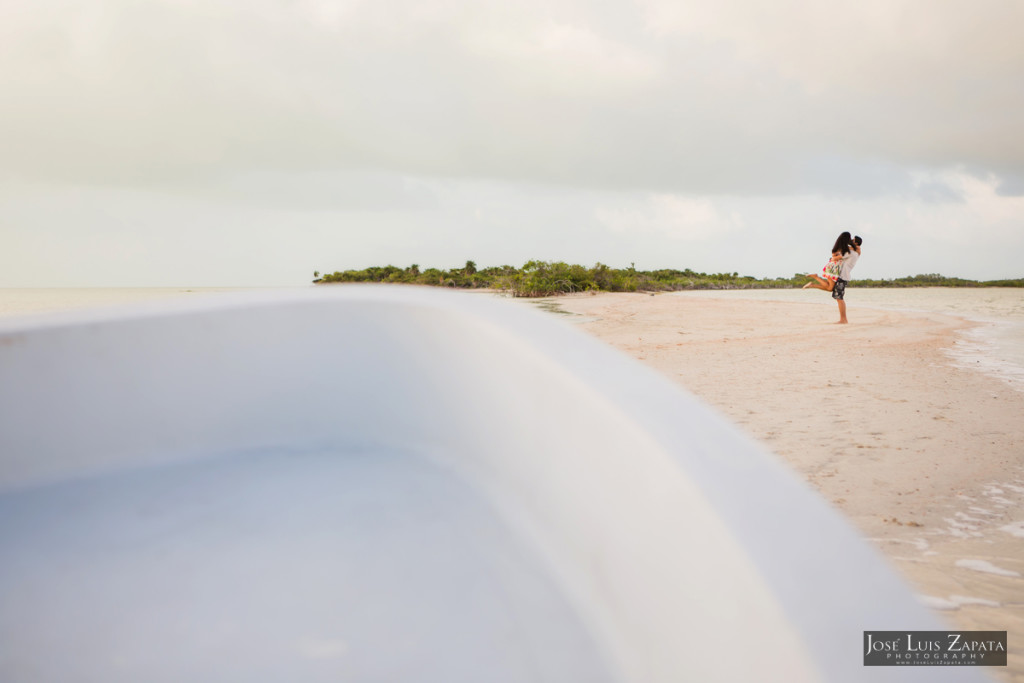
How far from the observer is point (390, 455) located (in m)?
1.33

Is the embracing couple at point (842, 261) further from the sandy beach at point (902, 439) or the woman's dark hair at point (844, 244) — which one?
the sandy beach at point (902, 439)

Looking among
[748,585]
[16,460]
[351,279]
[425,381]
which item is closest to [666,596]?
[748,585]

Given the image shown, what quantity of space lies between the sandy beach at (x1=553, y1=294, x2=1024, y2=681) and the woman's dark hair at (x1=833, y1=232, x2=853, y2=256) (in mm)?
1284

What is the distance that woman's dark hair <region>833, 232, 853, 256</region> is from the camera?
6.61m

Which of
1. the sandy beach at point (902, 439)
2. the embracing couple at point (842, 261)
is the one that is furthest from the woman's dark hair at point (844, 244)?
the sandy beach at point (902, 439)

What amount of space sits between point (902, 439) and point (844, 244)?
511 cm

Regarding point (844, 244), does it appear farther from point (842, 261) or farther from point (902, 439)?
point (902, 439)

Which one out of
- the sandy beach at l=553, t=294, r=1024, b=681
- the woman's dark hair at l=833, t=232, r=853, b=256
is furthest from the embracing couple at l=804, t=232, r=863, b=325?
the sandy beach at l=553, t=294, r=1024, b=681

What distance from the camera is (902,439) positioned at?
242 centimetres

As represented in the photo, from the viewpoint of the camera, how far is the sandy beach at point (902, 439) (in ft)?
4.55

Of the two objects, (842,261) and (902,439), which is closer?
(902,439)

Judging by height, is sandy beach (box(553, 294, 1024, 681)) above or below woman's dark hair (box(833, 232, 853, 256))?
below

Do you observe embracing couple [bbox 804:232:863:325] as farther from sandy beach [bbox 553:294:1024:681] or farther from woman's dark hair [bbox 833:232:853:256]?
sandy beach [bbox 553:294:1024:681]

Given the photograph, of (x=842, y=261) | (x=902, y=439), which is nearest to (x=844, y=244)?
(x=842, y=261)
